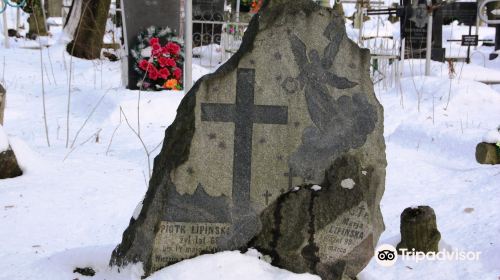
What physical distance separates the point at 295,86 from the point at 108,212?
1.71 metres

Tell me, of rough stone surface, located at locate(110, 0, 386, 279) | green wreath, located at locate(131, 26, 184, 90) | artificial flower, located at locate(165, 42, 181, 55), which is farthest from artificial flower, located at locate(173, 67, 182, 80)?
rough stone surface, located at locate(110, 0, 386, 279)

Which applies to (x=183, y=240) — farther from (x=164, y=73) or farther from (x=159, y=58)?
(x=159, y=58)

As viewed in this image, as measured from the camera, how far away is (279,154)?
256 centimetres

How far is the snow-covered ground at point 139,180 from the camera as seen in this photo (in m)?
2.92

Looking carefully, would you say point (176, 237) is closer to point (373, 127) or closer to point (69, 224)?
point (373, 127)

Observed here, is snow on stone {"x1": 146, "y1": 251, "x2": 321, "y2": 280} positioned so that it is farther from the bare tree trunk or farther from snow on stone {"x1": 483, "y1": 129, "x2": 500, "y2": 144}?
the bare tree trunk

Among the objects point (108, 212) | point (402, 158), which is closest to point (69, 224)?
point (108, 212)

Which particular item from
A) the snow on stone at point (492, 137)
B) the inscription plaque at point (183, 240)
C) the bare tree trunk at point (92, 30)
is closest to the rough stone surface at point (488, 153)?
the snow on stone at point (492, 137)

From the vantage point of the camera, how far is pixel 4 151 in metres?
4.42

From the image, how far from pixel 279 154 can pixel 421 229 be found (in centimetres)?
109

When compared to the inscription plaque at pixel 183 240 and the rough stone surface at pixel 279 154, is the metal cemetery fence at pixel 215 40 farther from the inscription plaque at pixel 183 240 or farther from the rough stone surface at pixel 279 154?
the inscription plaque at pixel 183 240

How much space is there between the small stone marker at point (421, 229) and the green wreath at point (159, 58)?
4882 mm

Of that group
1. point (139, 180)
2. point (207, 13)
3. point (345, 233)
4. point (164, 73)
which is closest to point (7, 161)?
point (139, 180)

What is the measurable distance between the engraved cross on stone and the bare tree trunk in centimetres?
913
